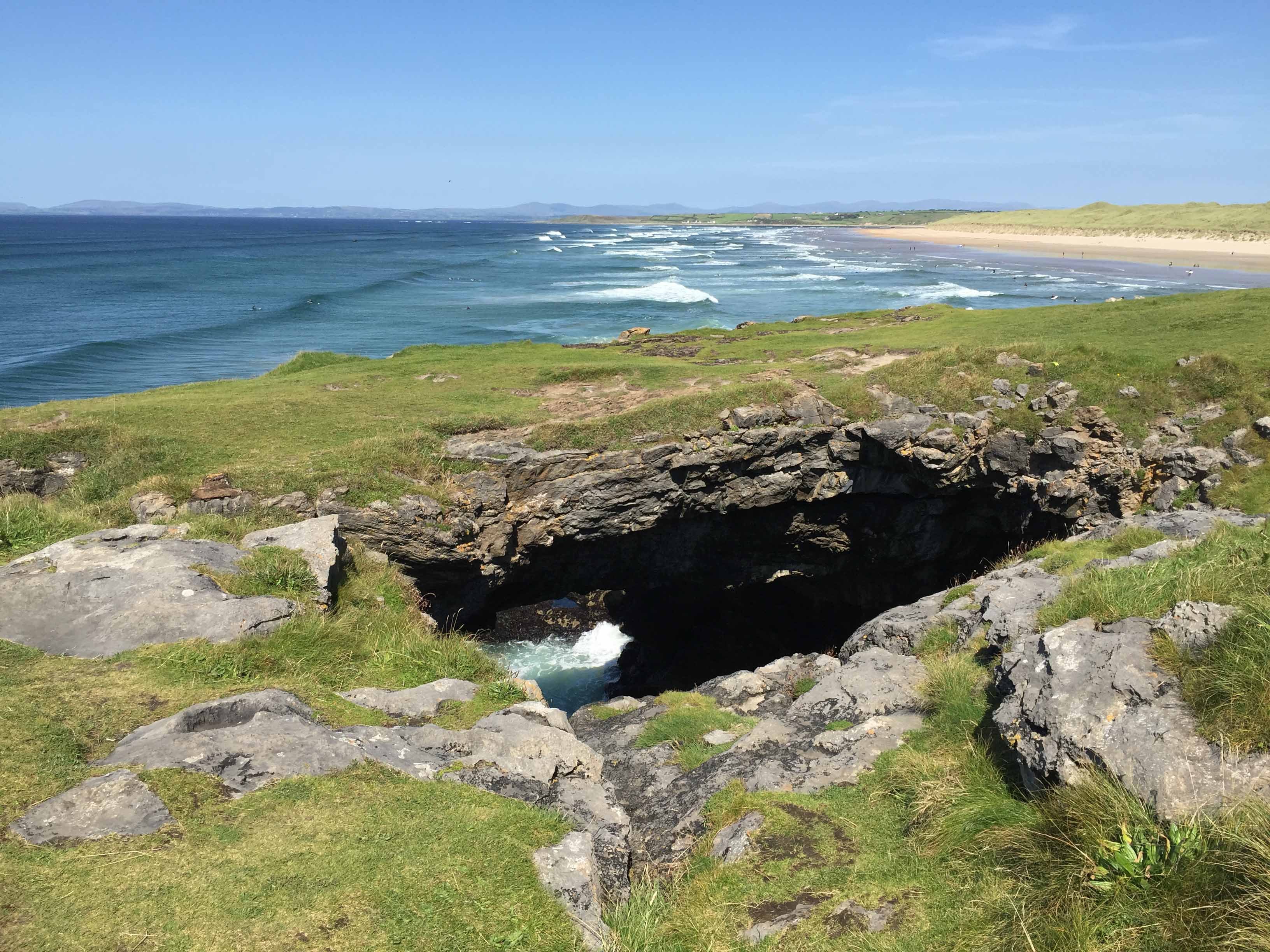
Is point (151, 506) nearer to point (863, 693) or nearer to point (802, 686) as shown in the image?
point (802, 686)

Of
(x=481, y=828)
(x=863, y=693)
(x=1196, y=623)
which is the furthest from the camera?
(x=863, y=693)

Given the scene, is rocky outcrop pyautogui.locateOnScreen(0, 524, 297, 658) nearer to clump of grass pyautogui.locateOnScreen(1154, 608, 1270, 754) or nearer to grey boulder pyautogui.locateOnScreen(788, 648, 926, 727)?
grey boulder pyautogui.locateOnScreen(788, 648, 926, 727)

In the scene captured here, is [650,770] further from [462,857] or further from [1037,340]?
[1037,340]

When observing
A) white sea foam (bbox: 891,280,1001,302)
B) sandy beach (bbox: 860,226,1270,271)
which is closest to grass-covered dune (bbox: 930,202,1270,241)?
sandy beach (bbox: 860,226,1270,271)

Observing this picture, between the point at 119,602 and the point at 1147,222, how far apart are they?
531 feet

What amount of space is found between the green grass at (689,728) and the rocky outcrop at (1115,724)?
3783 mm

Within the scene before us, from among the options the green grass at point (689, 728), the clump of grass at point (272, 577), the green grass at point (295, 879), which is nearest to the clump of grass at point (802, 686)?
the green grass at point (689, 728)

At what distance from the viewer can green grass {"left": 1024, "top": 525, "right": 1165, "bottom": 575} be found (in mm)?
Answer: 11242

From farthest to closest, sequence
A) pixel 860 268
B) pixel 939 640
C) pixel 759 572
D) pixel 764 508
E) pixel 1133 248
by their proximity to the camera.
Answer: pixel 1133 248, pixel 860 268, pixel 759 572, pixel 764 508, pixel 939 640

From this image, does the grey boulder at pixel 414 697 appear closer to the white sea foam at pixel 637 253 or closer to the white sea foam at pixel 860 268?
the white sea foam at pixel 860 268

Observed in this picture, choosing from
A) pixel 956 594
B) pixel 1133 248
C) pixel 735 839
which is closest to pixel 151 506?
pixel 735 839

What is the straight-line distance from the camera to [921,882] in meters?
5.93

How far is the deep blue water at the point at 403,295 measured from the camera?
45.9 m

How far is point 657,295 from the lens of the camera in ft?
222
